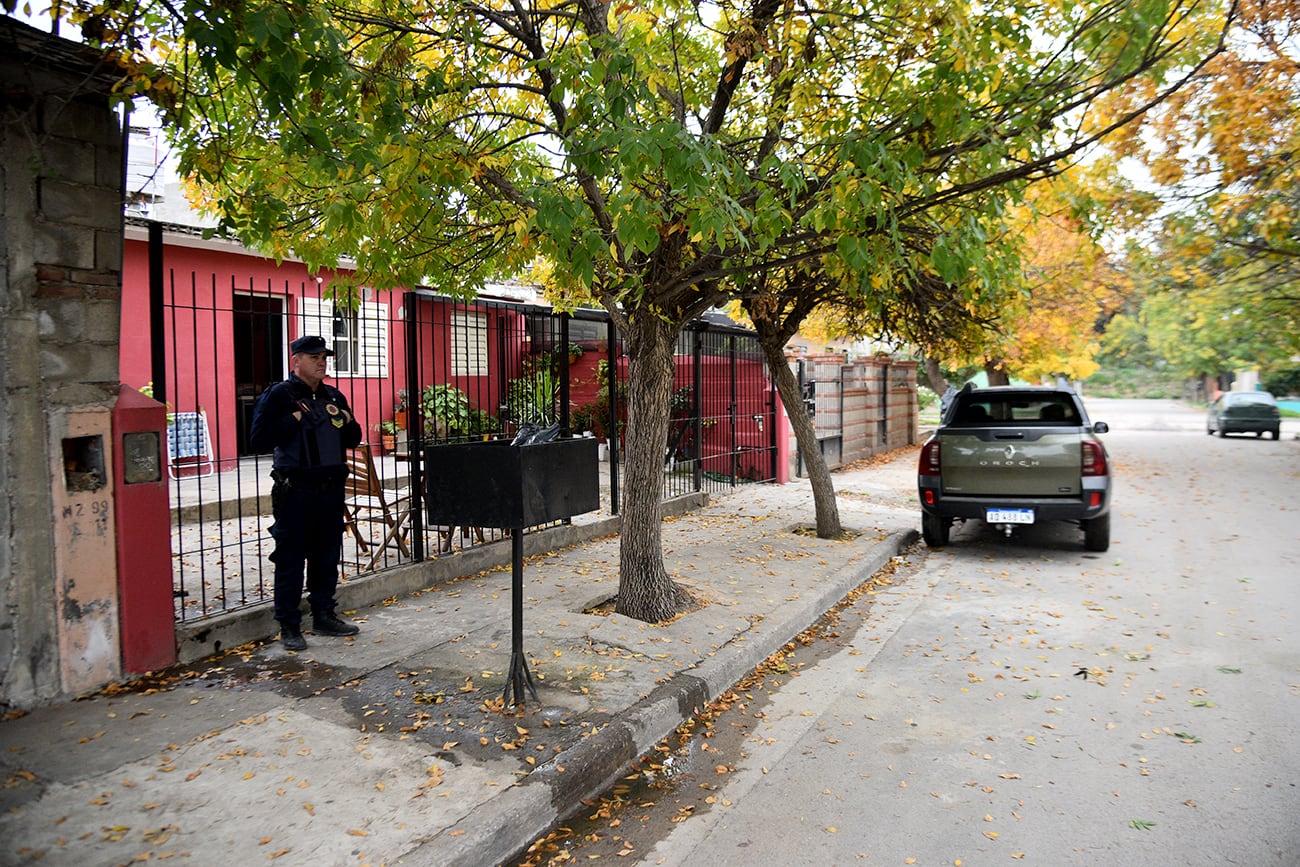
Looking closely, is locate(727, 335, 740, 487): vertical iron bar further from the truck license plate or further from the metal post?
the metal post

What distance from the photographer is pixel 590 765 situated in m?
3.88

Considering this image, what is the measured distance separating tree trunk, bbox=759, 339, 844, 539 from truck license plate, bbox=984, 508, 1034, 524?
1.70 m

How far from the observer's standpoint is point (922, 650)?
19.6 ft

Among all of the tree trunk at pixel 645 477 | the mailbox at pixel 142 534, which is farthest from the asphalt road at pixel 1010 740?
the mailbox at pixel 142 534

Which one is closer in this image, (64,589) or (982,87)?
(64,589)

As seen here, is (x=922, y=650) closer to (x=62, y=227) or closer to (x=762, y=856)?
(x=762, y=856)

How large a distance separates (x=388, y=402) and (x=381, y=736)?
426 inches

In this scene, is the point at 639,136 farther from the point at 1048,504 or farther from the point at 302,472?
the point at 1048,504

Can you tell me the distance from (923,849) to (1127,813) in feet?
3.31

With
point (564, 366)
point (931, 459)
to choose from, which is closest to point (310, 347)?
point (564, 366)

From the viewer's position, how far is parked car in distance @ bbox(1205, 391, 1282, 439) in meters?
26.3

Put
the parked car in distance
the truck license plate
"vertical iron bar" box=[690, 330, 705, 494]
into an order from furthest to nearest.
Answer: the parked car in distance < "vertical iron bar" box=[690, 330, 705, 494] < the truck license plate

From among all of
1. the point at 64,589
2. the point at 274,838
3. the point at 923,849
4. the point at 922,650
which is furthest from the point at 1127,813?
the point at 64,589

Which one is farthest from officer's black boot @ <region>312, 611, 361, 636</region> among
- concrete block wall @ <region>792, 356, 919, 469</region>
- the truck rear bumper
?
concrete block wall @ <region>792, 356, 919, 469</region>
